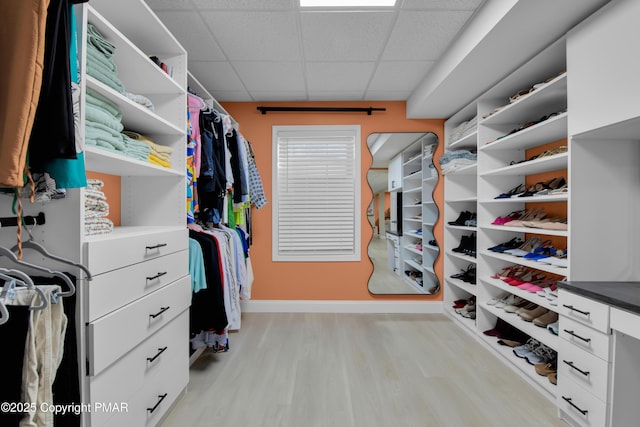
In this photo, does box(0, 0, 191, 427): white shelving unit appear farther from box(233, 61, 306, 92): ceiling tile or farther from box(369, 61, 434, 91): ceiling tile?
box(369, 61, 434, 91): ceiling tile

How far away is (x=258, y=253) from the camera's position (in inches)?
131

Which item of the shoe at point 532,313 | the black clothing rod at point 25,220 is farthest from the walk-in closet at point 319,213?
the shoe at point 532,313

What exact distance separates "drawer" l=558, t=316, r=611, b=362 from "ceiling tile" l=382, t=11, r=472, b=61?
1.93 m

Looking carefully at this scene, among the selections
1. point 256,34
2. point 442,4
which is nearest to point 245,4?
point 256,34

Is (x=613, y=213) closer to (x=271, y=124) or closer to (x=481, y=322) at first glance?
(x=481, y=322)

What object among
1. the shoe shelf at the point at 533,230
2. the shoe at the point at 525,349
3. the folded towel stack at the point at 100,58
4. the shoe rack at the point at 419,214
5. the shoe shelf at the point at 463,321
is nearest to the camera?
the folded towel stack at the point at 100,58

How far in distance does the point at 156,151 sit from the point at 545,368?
2829 millimetres

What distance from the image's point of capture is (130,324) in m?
1.25

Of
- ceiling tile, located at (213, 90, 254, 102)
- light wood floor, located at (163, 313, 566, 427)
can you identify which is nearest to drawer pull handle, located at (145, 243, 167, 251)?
light wood floor, located at (163, 313, 566, 427)

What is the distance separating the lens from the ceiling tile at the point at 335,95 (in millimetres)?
3023

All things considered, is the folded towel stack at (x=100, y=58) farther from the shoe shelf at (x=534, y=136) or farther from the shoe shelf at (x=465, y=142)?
the shoe shelf at (x=465, y=142)

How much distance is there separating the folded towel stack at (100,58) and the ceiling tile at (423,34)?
1.70 m

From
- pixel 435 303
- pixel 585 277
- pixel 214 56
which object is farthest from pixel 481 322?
pixel 214 56

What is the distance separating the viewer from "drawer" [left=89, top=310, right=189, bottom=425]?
111 cm
